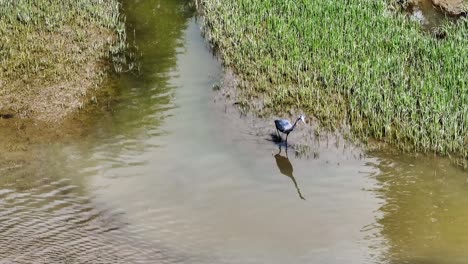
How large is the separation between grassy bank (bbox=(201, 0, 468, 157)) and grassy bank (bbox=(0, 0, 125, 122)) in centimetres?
261

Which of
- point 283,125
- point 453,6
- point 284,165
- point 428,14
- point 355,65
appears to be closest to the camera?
point 284,165

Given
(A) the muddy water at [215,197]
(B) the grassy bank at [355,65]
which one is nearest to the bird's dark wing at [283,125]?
(A) the muddy water at [215,197]

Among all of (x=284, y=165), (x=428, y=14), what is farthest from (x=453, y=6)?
(x=284, y=165)

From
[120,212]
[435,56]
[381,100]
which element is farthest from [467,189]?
[120,212]

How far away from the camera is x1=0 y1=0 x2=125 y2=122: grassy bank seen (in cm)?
1110

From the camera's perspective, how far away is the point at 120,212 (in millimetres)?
7988

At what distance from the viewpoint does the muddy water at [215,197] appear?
729 cm

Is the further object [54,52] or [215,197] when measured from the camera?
[54,52]

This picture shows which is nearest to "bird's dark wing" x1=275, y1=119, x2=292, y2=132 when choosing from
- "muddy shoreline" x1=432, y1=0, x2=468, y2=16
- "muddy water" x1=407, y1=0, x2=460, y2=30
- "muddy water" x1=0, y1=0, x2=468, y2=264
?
"muddy water" x1=0, y1=0, x2=468, y2=264

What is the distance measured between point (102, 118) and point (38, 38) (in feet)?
12.2

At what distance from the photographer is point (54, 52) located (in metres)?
12.6

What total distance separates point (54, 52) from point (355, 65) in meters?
6.42

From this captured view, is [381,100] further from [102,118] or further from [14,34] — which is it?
[14,34]

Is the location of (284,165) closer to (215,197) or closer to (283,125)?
(283,125)
